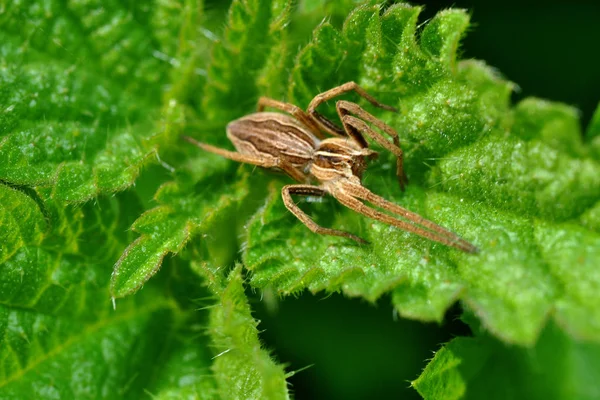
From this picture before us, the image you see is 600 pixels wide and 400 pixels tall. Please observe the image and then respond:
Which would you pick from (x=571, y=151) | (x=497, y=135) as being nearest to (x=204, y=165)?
(x=497, y=135)

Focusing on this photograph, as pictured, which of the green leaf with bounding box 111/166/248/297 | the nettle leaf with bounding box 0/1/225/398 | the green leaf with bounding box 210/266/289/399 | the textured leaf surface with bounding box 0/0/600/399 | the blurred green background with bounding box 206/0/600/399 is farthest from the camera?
the blurred green background with bounding box 206/0/600/399

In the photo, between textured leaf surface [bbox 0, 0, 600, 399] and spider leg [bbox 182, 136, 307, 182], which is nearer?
textured leaf surface [bbox 0, 0, 600, 399]

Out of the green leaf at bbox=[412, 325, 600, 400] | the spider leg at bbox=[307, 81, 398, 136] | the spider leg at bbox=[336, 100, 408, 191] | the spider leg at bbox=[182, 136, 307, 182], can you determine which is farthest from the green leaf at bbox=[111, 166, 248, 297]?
the green leaf at bbox=[412, 325, 600, 400]

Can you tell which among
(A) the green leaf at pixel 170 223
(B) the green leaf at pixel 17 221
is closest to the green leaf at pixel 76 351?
(B) the green leaf at pixel 17 221

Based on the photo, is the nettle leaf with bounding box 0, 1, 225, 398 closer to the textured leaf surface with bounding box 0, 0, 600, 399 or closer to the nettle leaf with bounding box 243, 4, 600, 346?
the textured leaf surface with bounding box 0, 0, 600, 399

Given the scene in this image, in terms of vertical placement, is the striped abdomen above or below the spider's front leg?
below

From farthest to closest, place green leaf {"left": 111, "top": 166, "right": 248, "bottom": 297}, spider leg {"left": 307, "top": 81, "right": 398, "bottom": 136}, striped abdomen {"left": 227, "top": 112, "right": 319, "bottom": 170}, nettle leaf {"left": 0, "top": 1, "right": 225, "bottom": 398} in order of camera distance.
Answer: striped abdomen {"left": 227, "top": 112, "right": 319, "bottom": 170} → spider leg {"left": 307, "top": 81, "right": 398, "bottom": 136} → nettle leaf {"left": 0, "top": 1, "right": 225, "bottom": 398} → green leaf {"left": 111, "top": 166, "right": 248, "bottom": 297}

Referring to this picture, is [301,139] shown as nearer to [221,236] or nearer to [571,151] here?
[221,236]
